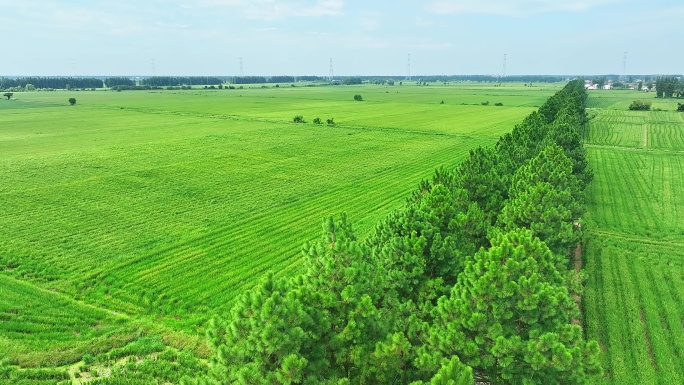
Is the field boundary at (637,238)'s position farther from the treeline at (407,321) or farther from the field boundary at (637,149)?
the field boundary at (637,149)

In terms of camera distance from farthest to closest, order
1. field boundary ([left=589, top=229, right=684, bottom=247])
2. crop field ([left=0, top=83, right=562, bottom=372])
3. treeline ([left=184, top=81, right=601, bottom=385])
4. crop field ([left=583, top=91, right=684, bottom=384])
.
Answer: field boundary ([left=589, top=229, right=684, bottom=247]) → crop field ([left=0, top=83, right=562, bottom=372]) → crop field ([left=583, top=91, right=684, bottom=384]) → treeline ([left=184, top=81, right=601, bottom=385])

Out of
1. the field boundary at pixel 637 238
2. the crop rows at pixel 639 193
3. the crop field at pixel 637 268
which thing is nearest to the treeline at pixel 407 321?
the crop field at pixel 637 268

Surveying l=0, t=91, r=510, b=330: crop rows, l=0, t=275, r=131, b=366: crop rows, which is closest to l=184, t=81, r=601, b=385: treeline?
l=0, t=275, r=131, b=366: crop rows

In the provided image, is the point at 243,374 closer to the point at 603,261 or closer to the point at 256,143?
the point at 603,261

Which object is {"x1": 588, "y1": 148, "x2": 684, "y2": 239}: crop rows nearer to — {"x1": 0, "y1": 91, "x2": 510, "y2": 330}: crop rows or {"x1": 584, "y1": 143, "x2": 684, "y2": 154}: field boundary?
{"x1": 584, "y1": 143, "x2": 684, "y2": 154}: field boundary

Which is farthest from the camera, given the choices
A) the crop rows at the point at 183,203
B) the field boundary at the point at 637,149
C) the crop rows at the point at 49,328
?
A: the field boundary at the point at 637,149
